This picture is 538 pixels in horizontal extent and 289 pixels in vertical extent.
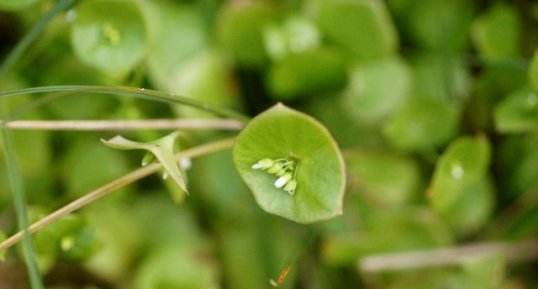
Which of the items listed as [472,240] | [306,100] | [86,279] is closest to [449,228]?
[472,240]

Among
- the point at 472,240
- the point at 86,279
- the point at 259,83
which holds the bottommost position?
the point at 472,240

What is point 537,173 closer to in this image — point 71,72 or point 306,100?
point 306,100

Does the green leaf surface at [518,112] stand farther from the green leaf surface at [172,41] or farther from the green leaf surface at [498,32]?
the green leaf surface at [172,41]

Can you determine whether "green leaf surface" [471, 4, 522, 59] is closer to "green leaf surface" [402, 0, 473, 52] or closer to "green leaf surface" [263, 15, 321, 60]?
"green leaf surface" [402, 0, 473, 52]

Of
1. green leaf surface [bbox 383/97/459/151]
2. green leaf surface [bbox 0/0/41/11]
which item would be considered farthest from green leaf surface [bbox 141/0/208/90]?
green leaf surface [bbox 383/97/459/151]

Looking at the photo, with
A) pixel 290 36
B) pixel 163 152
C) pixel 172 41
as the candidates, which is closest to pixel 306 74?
pixel 290 36

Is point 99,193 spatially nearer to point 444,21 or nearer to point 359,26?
point 359,26

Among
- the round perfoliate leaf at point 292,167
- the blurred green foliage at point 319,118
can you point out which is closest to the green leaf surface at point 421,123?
the blurred green foliage at point 319,118
